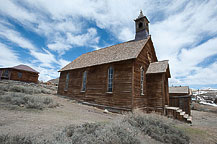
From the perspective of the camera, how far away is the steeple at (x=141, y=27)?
599 inches

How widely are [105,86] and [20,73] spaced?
2494cm

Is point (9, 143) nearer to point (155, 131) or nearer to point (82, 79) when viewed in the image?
point (155, 131)

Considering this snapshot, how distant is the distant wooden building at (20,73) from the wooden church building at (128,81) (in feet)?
63.2

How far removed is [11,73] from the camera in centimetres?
2520

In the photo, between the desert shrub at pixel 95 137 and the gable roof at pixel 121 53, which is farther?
the gable roof at pixel 121 53

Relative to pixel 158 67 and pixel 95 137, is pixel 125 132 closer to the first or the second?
pixel 95 137

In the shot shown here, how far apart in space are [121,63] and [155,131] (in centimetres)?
747

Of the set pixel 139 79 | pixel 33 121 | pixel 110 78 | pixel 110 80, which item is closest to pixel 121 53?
pixel 110 78

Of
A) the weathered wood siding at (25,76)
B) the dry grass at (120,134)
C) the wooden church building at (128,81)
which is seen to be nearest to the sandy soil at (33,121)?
the dry grass at (120,134)

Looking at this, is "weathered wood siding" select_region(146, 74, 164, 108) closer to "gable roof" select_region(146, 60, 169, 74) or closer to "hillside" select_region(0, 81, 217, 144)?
"gable roof" select_region(146, 60, 169, 74)

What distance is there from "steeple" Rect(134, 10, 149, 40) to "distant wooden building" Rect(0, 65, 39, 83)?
27.1m

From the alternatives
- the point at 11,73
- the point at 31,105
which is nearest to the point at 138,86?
the point at 31,105

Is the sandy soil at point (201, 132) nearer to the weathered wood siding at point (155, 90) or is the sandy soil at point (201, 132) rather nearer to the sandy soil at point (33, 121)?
the weathered wood siding at point (155, 90)

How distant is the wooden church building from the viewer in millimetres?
11016
